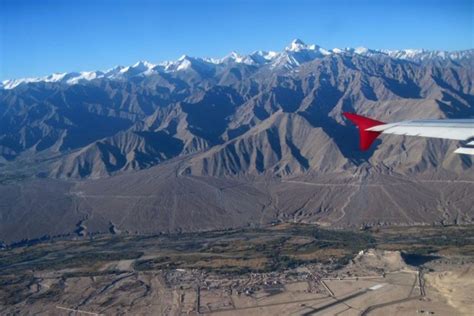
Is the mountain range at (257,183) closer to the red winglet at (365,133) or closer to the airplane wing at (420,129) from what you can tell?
the airplane wing at (420,129)

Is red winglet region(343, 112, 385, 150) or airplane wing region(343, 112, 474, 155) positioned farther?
red winglet region(343, 112, 385, 150)

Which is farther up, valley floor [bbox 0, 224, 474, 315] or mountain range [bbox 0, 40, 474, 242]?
mountain range [bbox 0, 40, 474, 242]

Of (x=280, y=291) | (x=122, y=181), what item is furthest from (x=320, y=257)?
(x=122, y=181)

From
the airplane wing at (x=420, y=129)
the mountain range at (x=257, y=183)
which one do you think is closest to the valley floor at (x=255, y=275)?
the mountain range at (x=257, y=183)

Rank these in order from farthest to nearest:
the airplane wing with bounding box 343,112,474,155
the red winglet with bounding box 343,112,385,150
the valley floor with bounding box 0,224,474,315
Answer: the valley floor with bounding box 0,224,474,315, the red winglet with bounding box 343,112,385,150, the airplane wing with bounding box 343,112,474,155

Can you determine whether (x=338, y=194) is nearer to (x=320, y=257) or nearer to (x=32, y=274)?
(x=320, y=257)

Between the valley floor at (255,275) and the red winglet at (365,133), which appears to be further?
the valley floor at (255,275)

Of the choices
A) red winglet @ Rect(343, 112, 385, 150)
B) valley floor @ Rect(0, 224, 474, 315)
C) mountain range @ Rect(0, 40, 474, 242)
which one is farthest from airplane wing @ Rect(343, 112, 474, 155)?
mountain range @ Rect(0, 40, 474, 242)

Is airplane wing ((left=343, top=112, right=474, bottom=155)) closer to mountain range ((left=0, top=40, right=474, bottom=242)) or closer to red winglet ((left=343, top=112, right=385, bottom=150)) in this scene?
red winglet ((left=343, top=112, right=385, bottom=150))
